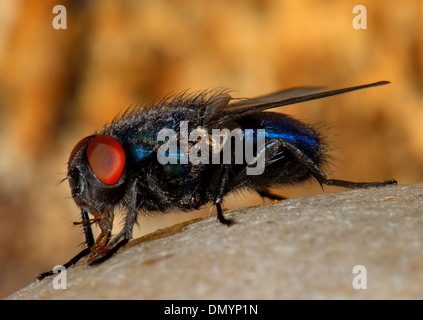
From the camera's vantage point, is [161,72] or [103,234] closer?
[103,234]

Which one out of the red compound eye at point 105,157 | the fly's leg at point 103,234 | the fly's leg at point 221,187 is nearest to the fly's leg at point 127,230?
the fly's leg at point 103,234

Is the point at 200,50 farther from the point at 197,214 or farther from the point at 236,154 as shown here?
the point at 236,154

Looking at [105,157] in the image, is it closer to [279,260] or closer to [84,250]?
[84,250]

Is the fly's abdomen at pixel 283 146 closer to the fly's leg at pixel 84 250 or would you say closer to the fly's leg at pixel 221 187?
the fly's leg at pixel 221 187

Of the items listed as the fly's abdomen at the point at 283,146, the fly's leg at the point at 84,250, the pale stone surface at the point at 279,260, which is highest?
the fly's abdomen at the point at 283,146

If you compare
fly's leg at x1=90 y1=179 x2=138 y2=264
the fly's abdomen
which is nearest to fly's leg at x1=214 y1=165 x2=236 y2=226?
the fly's abdomen

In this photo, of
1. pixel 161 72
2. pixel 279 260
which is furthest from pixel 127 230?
pixel 161 72
